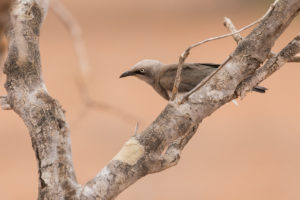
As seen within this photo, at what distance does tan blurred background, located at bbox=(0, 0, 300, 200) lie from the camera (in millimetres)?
9648

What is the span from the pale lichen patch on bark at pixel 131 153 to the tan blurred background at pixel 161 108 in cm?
370

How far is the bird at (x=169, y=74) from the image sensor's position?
12.3 feet

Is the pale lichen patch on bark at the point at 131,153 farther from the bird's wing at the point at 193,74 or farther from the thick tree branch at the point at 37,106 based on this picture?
the bird's wing at the point at 193,74

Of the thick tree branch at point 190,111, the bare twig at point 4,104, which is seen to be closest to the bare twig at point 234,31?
the thick tree branch at point 190,111

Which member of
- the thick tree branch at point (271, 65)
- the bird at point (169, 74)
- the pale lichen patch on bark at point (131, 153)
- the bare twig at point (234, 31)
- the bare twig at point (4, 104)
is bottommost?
the pale lichen patch on bark at point (131, 153)

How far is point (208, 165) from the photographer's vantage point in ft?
34.3

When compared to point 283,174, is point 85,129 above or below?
above

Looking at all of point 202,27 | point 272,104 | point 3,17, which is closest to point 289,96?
point 272,104

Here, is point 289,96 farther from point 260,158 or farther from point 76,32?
point 76,32

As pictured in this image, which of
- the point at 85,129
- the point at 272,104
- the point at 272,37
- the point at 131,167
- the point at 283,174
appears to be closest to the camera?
the point at 131,167

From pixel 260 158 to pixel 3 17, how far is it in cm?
921

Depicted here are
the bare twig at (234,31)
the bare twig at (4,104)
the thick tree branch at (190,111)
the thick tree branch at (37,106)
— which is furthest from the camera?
the bare twig at (234,31)

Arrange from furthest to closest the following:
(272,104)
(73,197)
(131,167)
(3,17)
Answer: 1. (272,104)
2. (131,167)
3. (73,197)
4. (3,17)

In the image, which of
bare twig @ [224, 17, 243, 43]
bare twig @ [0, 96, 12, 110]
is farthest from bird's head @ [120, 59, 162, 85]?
bare twig @ [0, 96, 12, 110]
